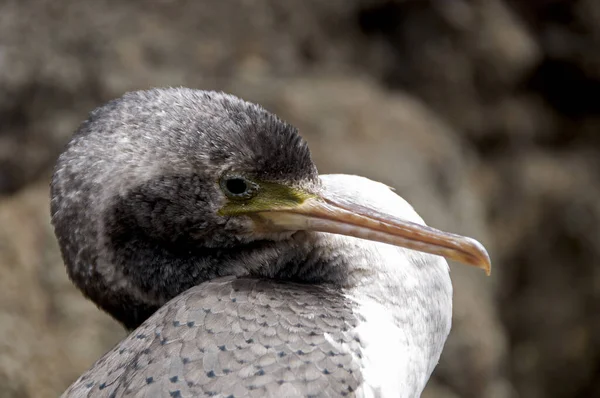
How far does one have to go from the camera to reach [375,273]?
1824 millimetres

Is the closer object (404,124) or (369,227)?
(369,227)

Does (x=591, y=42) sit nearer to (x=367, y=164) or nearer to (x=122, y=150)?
(x=367, y=164)

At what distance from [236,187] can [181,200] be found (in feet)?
0.42

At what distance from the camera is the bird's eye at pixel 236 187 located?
1.77m

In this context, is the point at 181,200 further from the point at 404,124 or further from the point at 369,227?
the point at 404,124

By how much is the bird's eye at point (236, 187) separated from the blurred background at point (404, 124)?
2143mm

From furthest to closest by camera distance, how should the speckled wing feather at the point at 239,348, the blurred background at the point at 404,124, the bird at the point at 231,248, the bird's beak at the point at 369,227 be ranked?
1. the blurred background at the point at 404,124
2. the bird's beak at the point at 369,227
3. the bird at the point at 231,248
4. the speckled wing feather at the point at 239,348

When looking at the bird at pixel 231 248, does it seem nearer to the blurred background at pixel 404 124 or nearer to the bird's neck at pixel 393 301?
the bird's neck at pixel 393 301

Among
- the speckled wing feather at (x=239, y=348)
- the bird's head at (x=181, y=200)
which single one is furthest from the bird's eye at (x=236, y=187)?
the speckled wing feather at (x=239, y=348)

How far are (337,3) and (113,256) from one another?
3.50 meters

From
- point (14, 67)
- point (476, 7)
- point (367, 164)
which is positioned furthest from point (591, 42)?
point (14, 67)

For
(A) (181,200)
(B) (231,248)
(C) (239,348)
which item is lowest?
(C) (239,348)

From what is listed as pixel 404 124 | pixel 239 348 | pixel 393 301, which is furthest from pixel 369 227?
pixel 404 124

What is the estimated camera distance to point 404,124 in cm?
473
